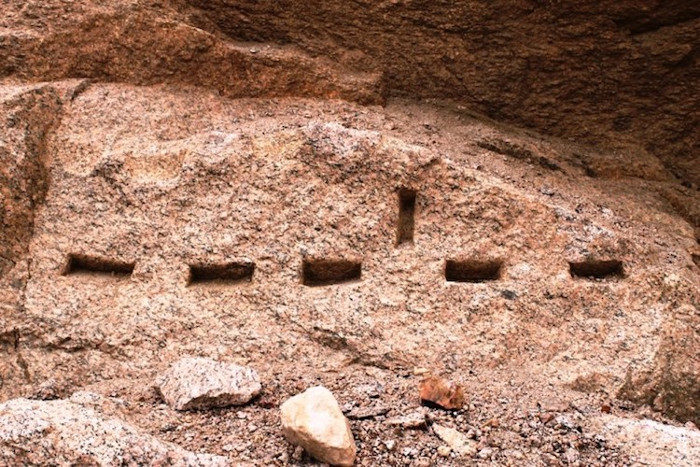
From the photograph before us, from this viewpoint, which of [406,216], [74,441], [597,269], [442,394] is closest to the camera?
[74,441]

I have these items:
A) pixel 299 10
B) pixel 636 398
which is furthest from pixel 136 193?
pixel 636 398

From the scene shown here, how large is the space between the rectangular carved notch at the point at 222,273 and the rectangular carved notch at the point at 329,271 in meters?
0.24

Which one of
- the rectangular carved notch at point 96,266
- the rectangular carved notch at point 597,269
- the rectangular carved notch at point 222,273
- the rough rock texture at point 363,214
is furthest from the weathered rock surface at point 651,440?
the rectangular carved notch at point 96,266

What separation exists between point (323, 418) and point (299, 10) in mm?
2598

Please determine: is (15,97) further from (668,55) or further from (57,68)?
(668,55)

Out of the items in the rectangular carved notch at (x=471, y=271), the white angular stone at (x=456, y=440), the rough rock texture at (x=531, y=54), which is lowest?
the white angular stone at (x=456, y=440)

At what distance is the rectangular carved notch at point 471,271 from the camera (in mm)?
2939

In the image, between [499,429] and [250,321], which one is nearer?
[499,429]

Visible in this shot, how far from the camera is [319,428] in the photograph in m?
1.98

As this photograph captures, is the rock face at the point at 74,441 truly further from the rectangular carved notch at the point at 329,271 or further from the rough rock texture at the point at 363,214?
the rectangular carved notch at the point at 329,271

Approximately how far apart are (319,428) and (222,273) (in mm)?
1174

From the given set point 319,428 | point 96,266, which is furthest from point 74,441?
point 96,266

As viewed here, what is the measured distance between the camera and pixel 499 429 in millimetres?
2189

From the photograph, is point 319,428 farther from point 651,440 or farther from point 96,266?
point 96,266
